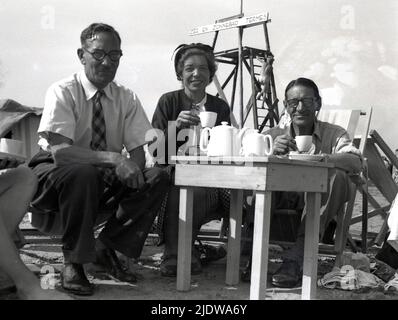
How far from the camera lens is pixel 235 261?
331 centimetres

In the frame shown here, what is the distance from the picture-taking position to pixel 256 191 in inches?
103

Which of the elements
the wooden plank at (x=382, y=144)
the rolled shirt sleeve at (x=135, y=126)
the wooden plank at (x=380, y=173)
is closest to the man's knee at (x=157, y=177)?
the rolled shirt sleeve at (x=135, y=126)

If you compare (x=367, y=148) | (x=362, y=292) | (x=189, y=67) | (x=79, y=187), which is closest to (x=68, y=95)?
(x=79, y=187)

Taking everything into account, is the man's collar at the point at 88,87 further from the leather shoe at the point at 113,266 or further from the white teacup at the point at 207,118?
the leather shoe at the point at 113,266

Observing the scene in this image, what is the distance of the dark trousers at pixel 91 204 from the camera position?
2.72 metres

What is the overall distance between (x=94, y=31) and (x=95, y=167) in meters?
0.99

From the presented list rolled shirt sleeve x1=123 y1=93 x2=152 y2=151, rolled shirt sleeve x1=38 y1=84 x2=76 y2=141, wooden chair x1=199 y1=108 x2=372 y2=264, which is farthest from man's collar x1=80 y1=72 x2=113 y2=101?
wooden chair x1=199 y1=108 x2=372 y2=264

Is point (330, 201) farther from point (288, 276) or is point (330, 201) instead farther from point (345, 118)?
point (345, 118)

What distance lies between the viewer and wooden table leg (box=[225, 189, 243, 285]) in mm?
3305

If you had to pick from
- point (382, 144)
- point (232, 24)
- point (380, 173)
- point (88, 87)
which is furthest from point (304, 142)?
point (232, 24)

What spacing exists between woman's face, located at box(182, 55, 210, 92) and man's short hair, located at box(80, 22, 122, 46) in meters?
0.65

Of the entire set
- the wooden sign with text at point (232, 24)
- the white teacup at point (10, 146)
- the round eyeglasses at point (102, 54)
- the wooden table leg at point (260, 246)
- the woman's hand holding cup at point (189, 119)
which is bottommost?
the wooden table leg at point (260, 246)
